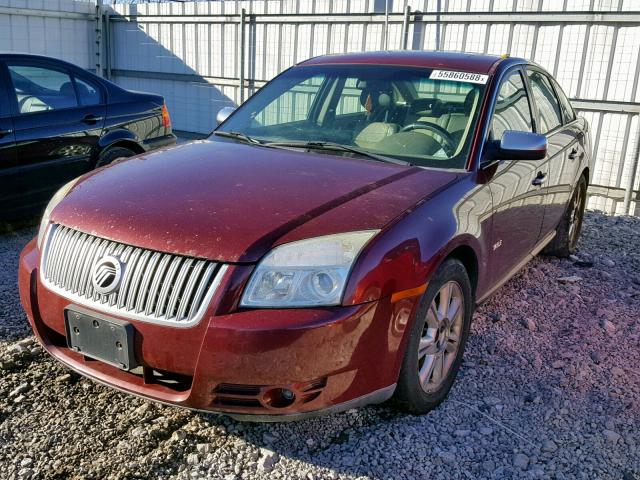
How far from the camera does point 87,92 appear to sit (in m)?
6.17

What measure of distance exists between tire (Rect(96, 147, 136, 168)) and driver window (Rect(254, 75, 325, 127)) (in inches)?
100.0

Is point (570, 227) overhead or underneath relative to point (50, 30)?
underneath

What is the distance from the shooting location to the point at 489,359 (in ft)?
12.3

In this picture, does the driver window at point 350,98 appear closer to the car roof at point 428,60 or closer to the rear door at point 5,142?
the car roof at point 428,60

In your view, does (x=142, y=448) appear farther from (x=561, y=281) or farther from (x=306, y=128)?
(x=561, y=281)

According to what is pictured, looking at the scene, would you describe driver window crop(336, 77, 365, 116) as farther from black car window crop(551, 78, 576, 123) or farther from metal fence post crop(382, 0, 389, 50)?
metal fence post crop(382, 0, 389, 50)

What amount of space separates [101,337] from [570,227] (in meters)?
4.27

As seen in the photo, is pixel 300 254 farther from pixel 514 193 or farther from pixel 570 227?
pixel 570 227

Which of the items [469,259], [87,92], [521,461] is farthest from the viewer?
[87,92]

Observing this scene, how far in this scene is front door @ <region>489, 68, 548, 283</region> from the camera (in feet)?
11.9

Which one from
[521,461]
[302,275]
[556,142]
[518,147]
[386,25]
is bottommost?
[521,461]

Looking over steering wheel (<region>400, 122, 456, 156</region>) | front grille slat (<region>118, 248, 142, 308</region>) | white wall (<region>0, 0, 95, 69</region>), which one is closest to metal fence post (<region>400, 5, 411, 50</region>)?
steering wheel (<region>400, 122, 456, 156</region>)

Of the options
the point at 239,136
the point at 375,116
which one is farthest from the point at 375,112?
the point at 239,136

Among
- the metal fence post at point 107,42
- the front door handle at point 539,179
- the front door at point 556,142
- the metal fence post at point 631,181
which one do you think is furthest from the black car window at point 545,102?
the metal fence post at point 107,42
